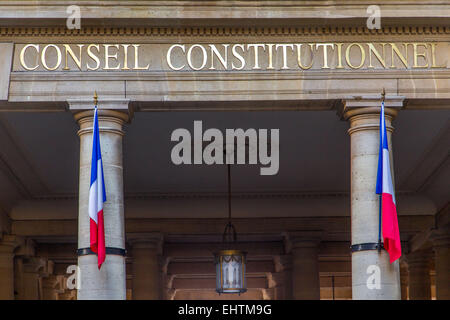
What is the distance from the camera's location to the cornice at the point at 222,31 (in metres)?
16.2

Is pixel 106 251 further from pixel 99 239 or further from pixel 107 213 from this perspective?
pixel 107 213

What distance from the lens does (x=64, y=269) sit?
3328 cm

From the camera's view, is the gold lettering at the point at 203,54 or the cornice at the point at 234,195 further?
the cornice at the point at 234,195

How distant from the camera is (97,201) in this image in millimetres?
15188

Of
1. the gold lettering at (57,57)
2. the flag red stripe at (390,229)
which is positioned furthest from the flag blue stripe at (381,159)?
the gold lettering at (57,57)

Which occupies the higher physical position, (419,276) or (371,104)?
(371,104)

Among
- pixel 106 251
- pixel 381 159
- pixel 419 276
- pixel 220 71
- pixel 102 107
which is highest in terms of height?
pixel 220 71

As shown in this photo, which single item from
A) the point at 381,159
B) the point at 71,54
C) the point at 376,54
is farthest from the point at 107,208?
the point at 376,54

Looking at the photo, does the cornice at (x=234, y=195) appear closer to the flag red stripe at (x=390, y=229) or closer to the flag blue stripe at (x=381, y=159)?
the flag blue stripe at (x=381, y=159)

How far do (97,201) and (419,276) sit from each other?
17.3 m

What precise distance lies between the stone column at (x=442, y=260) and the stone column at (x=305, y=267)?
362 centimetres

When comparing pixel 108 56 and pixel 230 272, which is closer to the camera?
pixel 108 56

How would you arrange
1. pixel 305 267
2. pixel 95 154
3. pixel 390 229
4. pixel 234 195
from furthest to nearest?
pixel 305 267
pixel 234 195
pixel 95 154
pixel 390 229

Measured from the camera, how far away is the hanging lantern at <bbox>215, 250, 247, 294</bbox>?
17.7 m
